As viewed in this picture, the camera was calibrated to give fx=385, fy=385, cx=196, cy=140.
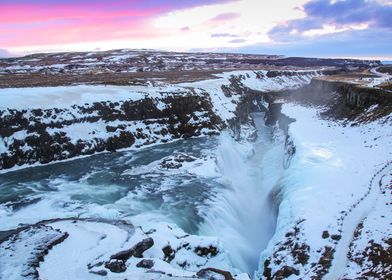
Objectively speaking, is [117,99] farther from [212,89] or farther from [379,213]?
[379,213]

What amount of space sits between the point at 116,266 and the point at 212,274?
3.60 m

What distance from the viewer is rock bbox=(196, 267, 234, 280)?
14.3m

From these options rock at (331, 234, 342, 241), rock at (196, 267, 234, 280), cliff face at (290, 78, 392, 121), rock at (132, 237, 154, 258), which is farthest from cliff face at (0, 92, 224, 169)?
rock at (331, 234, 342, 241)

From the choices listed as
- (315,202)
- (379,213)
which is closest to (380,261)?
(379,213)

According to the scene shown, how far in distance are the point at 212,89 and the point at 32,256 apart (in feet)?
139

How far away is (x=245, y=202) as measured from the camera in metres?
28.9

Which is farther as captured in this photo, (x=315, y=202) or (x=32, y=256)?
(x=315, y=202)

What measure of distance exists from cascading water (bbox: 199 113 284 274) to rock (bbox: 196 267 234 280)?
12.0ft

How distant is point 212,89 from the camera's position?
5419 cm

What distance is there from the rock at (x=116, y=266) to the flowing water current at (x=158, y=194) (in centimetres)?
553

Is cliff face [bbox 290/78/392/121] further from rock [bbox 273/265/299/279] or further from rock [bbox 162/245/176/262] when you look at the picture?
rock [bbox 162/245/176/262]

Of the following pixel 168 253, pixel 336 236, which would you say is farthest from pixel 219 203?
pixel 168 253

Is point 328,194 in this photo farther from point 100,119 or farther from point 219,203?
point 100,119

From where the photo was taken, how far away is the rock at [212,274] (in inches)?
564
